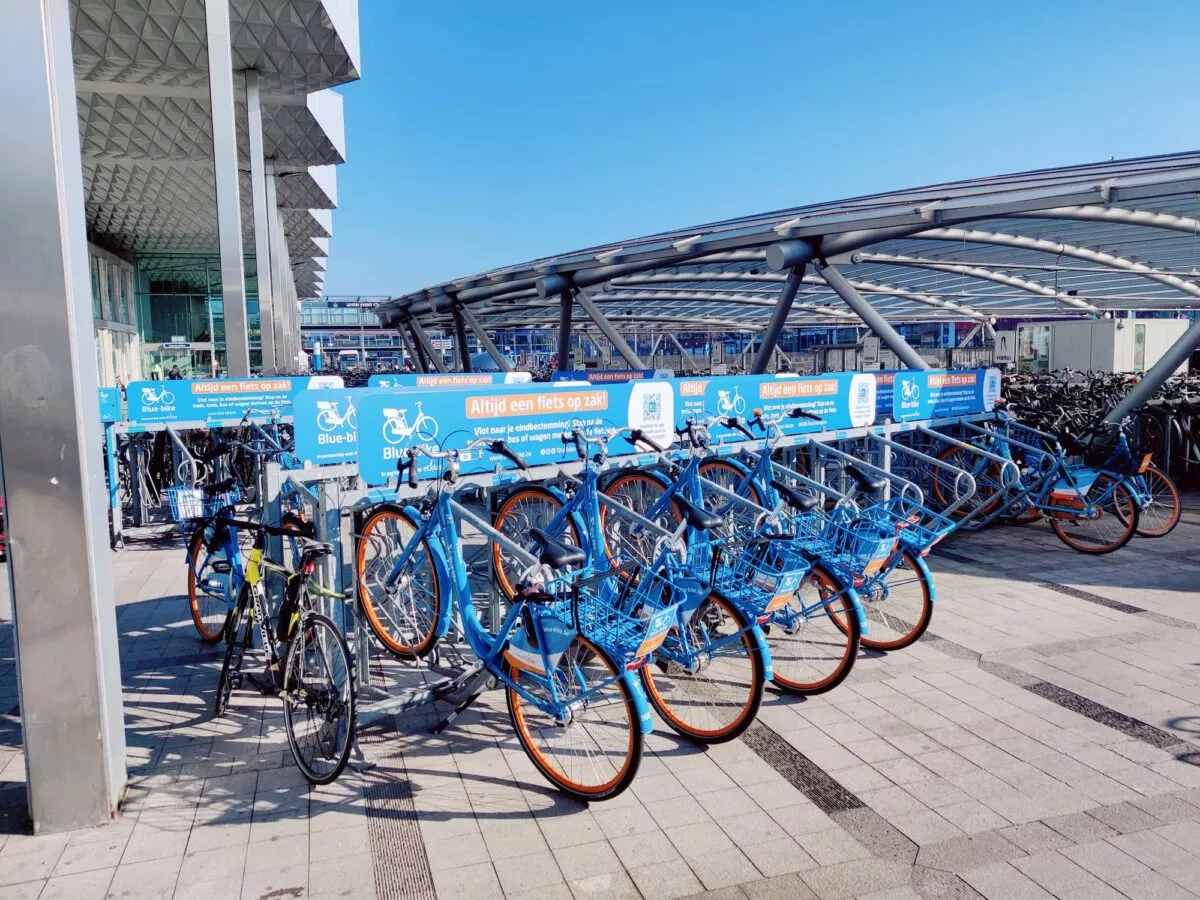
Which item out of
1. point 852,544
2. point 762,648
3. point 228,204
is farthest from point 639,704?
point 228,204

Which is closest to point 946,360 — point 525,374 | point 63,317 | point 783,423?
point 525,374

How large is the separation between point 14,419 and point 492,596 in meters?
2.46

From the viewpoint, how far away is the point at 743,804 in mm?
3426

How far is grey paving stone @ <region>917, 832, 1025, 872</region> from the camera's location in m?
2.99

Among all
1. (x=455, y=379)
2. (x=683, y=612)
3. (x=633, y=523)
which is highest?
(x=455, y=379)

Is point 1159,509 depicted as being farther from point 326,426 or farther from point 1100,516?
point 326,426

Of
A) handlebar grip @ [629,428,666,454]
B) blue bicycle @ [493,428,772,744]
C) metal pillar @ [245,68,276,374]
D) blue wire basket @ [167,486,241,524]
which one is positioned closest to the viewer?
blue bicycle @ [493,428,772,744]

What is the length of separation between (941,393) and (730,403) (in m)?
2.53

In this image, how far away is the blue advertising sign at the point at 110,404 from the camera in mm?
8760

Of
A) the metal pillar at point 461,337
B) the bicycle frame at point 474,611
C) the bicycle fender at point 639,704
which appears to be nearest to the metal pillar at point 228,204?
the metal pillar at point 461,337

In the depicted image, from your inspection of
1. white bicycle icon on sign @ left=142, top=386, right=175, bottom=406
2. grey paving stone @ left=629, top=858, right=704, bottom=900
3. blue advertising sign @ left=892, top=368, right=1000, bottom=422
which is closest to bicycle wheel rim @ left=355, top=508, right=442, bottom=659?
grey paving stone @ left=629, top=858, right=704, bottom=900

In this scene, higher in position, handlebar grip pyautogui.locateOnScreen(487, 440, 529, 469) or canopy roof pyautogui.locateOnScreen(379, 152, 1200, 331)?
canopy roof pyautogui.locateOnScreen(379, 152, 1200, 331)

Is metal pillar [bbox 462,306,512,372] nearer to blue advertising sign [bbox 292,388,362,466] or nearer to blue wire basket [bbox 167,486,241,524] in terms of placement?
blue wire basket [bbox 167,486,241,524]

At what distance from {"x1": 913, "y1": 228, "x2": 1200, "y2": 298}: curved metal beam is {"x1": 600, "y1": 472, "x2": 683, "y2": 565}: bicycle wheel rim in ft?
21.2
